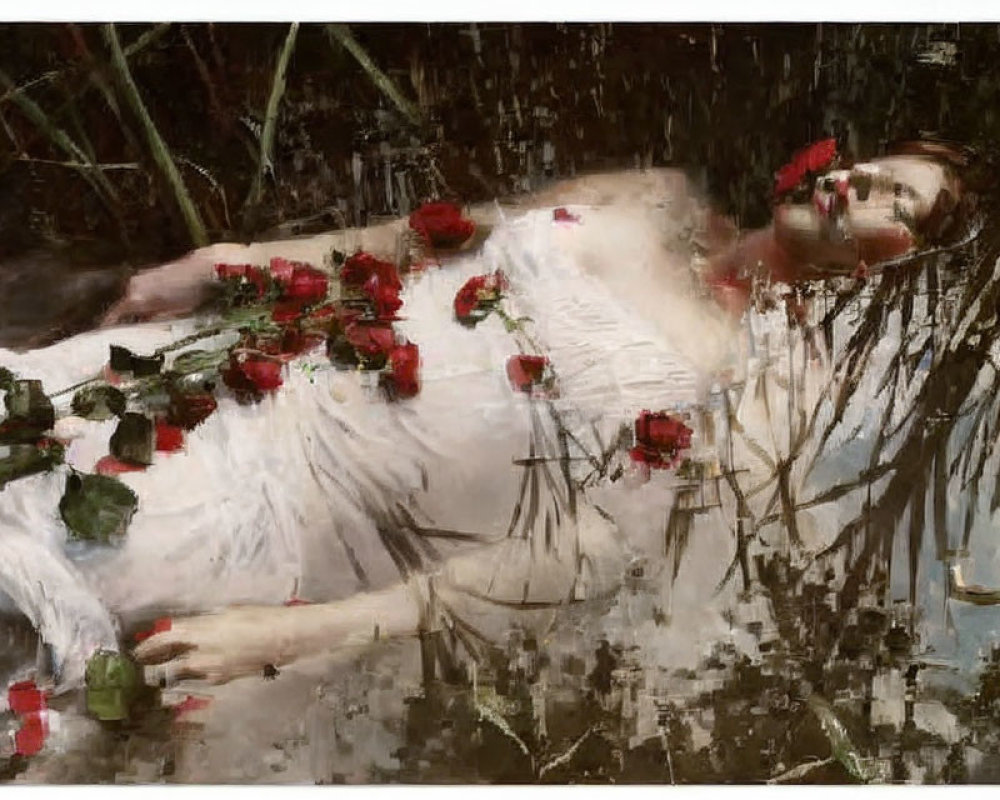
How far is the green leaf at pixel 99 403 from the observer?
4.25 feet

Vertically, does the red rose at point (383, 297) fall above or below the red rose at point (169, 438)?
above

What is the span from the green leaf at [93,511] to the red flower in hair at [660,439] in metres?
0.61

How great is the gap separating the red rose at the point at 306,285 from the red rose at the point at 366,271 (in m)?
0.03

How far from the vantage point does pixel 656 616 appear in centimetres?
130

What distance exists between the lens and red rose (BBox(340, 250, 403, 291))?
129cm

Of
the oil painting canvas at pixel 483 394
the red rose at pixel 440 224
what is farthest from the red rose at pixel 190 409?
the red rose at pixel 440 224

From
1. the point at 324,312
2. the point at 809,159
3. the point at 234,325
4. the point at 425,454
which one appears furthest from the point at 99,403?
the point at 809,159

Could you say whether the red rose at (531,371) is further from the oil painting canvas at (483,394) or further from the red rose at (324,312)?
the red rose at (324,312)

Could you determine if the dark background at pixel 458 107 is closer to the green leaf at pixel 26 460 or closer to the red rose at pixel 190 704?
the green leaf at pixel 26 460

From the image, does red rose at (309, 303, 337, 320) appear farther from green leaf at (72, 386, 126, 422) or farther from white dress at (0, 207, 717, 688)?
green leaf at (72, 386, 126, 422)

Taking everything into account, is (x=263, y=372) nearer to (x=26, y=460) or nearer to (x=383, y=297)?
(x=383, y=297)

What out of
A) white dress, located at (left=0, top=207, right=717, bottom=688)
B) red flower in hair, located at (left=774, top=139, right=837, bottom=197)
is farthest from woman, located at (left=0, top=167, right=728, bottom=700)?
red flower in hair, located at (left=774, top=139, right=837, bottom=197)

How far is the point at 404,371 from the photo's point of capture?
130 centimetres

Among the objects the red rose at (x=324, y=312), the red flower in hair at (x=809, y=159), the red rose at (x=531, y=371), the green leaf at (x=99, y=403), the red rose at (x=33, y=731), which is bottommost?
the red rose at (x=33, y=731)
